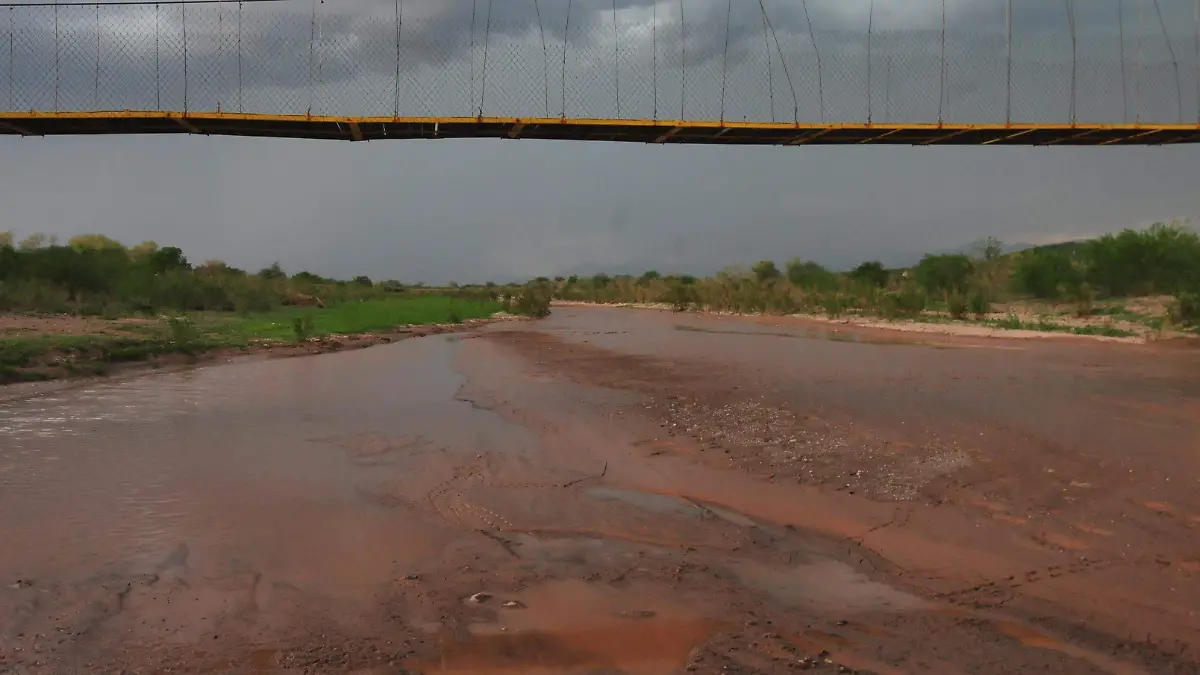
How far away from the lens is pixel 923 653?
338 centimetres

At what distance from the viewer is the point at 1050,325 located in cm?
2584

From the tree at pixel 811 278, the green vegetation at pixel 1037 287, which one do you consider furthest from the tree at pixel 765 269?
the green vegetation at pixel 1037 287

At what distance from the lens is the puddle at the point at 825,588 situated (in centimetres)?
399

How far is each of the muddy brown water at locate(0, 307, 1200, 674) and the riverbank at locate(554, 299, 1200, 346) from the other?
41.4ft

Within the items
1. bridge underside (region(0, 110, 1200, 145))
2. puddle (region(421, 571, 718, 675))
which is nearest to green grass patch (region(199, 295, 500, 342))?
bridge underside (region(0, 110, 1200, 145))

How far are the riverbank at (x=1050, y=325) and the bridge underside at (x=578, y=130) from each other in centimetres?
720

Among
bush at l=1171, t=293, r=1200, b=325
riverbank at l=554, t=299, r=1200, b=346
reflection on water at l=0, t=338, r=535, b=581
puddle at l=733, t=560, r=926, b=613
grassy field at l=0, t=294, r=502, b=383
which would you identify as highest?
bush at l=1171, t=293, r=1200, b=325

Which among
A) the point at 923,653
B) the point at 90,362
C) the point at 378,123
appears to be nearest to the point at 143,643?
the point at 923,653

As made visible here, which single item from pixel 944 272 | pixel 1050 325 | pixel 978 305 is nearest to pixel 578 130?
pixel 1050 325

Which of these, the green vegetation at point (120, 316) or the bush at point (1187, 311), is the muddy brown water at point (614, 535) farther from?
the bush at point (1187, 311)

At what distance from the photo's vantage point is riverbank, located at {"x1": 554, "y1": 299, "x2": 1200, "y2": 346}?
72.4 ft

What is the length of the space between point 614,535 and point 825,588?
5.06 ft

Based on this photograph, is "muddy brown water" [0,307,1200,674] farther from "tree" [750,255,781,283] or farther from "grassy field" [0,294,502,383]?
"tree" [750,255,781,283]

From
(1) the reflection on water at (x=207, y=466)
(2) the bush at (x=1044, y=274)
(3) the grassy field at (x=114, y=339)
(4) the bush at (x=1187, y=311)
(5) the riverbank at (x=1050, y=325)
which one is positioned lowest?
(1) the reflection on water at (x=207, y=466)
